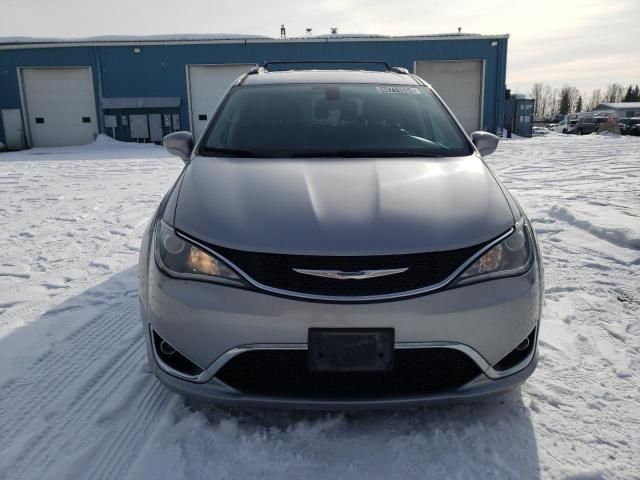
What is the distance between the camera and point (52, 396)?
225 centimetres

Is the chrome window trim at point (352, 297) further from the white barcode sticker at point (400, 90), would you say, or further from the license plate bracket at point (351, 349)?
the white barcode sticker at point (400, 90)

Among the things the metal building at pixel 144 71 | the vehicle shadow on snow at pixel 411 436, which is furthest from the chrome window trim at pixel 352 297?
the metal building at pixel 144 71

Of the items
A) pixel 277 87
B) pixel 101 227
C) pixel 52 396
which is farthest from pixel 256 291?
pixel 101 227

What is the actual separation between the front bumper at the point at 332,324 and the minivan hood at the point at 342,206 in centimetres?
20

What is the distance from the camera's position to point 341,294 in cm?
173

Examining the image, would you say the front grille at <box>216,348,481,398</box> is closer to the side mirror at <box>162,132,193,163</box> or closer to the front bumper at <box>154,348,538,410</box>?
the front bumper at <box>154,348,538,410</box>

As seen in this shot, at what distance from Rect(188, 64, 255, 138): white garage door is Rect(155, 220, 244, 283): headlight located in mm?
19851

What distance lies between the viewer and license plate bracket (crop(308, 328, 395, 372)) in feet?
5.65

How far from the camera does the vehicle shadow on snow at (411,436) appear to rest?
1.78 metres

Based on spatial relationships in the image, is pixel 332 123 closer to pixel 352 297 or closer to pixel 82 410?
pixel 352 297

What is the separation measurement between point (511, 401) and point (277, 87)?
237cm

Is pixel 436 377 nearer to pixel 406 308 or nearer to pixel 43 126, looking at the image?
pixel 406 308

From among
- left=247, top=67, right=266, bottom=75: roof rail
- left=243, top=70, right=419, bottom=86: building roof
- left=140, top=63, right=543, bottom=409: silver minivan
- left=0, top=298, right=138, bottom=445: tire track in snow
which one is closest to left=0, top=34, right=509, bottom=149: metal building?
left=247, top=67, right=266, bottom=75: roof rail

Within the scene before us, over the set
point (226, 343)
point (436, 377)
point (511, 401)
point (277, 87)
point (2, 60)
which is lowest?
point (511, 401)
